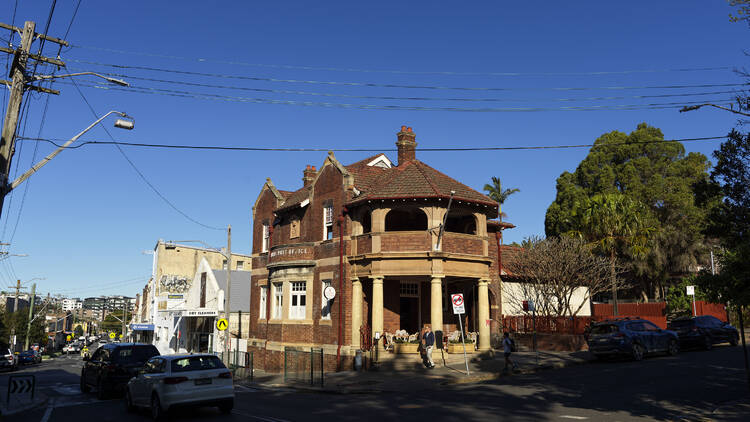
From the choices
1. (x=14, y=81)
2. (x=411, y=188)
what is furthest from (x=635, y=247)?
(x=14, y=81)

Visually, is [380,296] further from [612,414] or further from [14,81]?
[14,81]

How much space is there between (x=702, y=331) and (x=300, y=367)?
18.0 m

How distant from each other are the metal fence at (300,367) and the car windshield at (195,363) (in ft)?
23.8

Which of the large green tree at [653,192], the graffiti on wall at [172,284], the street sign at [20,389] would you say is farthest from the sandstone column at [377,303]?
the graffiti on wall at [172,284]

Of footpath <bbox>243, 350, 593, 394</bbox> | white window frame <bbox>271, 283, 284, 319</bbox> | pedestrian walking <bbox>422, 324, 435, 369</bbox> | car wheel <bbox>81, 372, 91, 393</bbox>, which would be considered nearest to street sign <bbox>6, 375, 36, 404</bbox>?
car wheel <bbox>81, 372, 91, 393</bbox>

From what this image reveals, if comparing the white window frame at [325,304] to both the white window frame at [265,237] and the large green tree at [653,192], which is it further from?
the large green tree at [653,192]

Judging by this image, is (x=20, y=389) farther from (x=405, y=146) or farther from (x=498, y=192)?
(x=498, y=192)

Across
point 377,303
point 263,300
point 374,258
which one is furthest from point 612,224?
point 263,300

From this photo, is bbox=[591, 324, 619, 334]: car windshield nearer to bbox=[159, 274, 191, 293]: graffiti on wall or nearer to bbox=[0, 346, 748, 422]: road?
bbox=[0, 346, 748, 422]: road

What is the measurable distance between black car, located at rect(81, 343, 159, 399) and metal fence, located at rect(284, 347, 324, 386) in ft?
18.0

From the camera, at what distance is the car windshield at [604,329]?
22.1m

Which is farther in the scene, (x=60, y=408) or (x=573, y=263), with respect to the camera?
(x=573, y=263)

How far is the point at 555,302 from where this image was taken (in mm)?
32719

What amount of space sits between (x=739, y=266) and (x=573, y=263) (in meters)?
19.3
